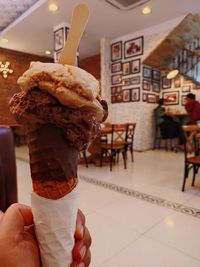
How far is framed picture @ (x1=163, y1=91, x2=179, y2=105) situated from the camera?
6736 millimetres

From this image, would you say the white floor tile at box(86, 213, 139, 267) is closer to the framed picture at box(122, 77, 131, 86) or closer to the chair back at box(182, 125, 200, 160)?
the chair back at box(182, 125, 200, 160)

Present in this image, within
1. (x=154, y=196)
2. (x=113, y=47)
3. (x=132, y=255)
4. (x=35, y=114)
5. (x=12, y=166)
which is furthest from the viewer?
(x=113, y=47)

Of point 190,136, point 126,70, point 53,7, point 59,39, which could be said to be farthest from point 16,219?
point 126,70

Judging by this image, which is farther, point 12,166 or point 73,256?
point 12,166

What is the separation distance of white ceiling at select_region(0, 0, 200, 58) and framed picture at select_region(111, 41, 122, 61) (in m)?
0.23

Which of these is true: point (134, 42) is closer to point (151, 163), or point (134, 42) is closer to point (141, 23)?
point (141, 23)

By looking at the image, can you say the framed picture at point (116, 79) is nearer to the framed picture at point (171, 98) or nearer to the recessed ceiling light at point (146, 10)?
the framed picture at point (171, 98)

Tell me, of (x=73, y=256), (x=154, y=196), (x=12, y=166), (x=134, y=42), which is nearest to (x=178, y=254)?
(x=154, y=196)

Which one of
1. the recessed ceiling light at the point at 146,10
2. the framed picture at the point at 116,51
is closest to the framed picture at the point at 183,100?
the framed picture at the point at 116,51

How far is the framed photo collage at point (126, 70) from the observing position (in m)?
6.06

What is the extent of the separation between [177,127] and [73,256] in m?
6.38

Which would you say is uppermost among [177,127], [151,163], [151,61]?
[151,61]

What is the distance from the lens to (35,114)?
0.36m

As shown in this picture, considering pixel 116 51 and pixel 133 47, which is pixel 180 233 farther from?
pixel 116 51
